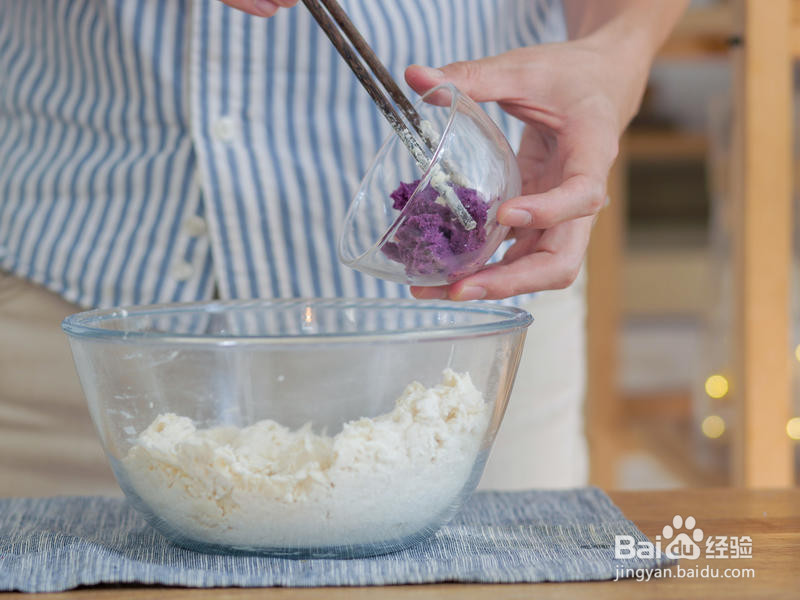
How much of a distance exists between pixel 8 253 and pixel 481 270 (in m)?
0.44

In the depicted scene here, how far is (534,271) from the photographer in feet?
2.02

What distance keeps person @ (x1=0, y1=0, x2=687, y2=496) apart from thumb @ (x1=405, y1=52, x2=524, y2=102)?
0.10 m

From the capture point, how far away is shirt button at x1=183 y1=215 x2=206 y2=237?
0.78 meters

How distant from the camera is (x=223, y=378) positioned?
49 centimetres

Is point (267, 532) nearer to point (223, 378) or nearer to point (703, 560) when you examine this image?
point (223, 378)

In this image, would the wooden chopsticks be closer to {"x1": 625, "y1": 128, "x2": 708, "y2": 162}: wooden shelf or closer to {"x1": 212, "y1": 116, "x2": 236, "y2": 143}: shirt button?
{"x1": 212, "y1": 116, "x2": 236, "y2": 143}: shirt button

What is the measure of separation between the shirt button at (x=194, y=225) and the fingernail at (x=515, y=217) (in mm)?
318

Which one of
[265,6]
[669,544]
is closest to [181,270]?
[265,6]

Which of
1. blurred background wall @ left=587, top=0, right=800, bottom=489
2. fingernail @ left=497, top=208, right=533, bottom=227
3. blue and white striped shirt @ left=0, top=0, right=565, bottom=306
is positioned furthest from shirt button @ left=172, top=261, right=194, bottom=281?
blurred background wall @ left=587, top=0, right=800, bottom=489

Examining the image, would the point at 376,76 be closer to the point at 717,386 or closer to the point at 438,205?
the point at 438,205

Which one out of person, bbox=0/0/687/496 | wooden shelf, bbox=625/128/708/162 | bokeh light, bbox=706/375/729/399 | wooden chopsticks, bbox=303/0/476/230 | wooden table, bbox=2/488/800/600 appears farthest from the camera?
wooden shelf, bbox=625/128/708/162

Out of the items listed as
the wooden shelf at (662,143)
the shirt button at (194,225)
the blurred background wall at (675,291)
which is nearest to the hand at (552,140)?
the shirt button at (194,225)

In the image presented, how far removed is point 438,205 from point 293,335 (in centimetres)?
12

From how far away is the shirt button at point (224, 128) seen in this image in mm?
770
